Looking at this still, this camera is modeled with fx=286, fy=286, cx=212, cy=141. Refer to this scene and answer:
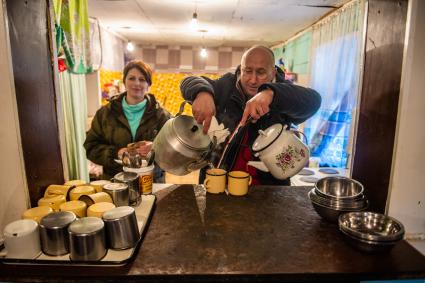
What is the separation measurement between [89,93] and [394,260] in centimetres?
420

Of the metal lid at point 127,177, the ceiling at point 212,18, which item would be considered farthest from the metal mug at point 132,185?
the ceiling at point 212,18

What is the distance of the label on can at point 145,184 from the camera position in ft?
3.84

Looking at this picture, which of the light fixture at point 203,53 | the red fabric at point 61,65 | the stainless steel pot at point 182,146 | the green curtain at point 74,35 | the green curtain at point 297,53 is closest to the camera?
the stainless steel pot at point 182,146

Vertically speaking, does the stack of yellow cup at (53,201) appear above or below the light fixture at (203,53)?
below

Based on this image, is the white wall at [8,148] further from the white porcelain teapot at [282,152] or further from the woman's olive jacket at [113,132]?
the woman's olive jacket at [113,132]

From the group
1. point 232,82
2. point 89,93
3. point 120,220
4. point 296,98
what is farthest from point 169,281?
point 89,93

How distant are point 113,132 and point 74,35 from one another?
0.65 metres

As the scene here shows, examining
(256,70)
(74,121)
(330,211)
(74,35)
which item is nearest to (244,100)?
(256,70)

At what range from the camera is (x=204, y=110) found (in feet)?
3.62

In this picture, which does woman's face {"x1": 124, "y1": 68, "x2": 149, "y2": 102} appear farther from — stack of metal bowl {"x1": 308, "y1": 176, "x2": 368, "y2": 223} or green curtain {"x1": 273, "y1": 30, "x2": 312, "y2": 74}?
green curtain {"x1": 273, "y1": 30, "x2": 312, "y2": 74}

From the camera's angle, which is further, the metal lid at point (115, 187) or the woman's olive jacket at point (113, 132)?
the woman's olive jacket at point (113, 132)

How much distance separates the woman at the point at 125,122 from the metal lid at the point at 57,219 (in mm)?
1053

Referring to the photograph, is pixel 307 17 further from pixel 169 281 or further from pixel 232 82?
pixel 169 281

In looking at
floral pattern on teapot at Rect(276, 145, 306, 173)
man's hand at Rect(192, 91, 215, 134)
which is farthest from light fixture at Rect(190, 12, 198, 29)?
floral pattern on teapot at Rect(276, 145, 306, 173)
